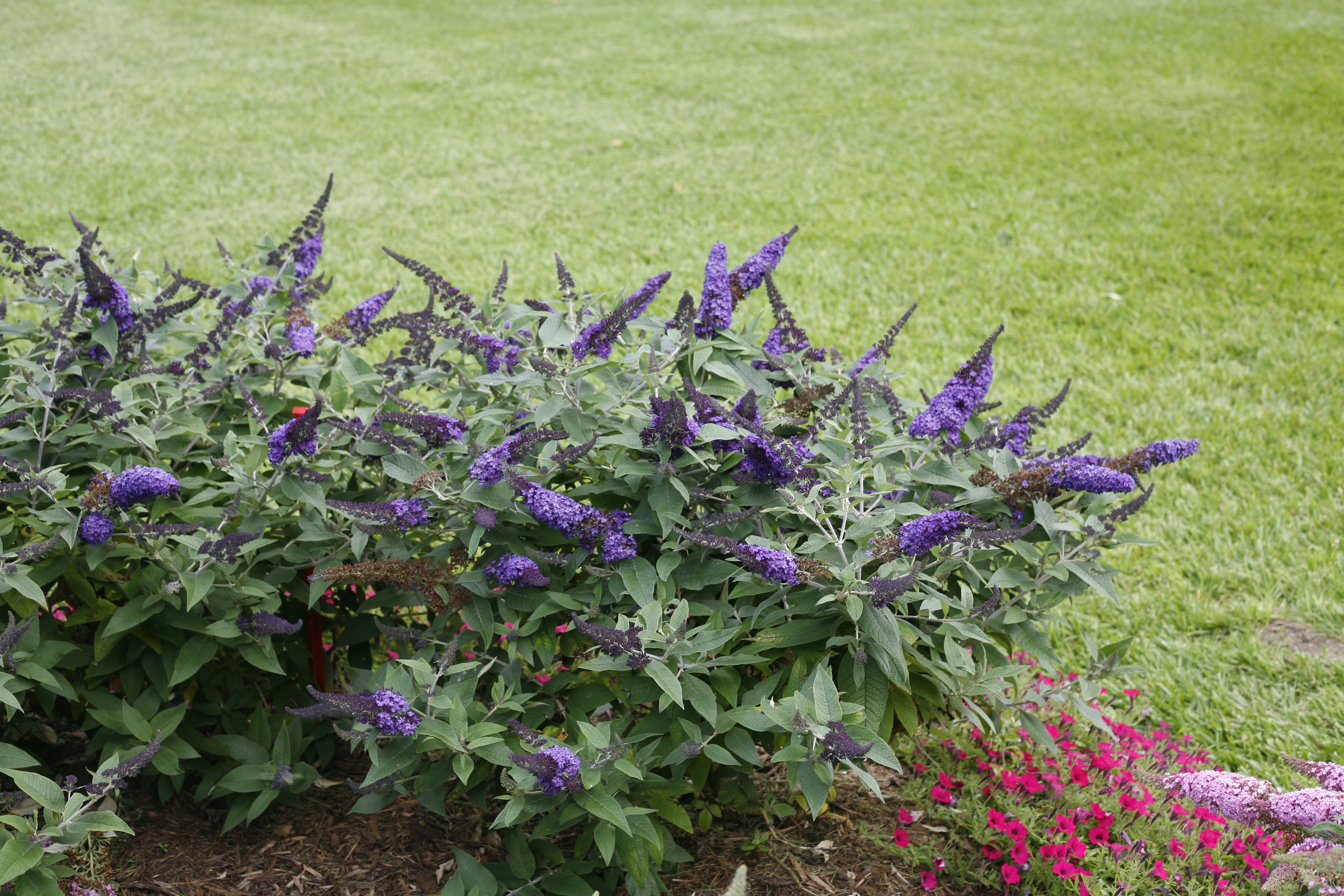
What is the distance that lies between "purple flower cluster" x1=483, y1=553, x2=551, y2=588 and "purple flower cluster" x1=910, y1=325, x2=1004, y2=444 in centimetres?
98

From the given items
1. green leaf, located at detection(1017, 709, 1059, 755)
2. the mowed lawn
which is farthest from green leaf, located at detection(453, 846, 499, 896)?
the mowed lawn

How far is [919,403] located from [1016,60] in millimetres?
11074

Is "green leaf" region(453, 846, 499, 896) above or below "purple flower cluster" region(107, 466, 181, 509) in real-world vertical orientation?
below

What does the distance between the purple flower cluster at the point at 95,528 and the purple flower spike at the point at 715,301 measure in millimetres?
1439

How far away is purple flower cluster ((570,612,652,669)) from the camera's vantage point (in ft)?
6.40

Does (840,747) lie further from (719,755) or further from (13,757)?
(13,757)

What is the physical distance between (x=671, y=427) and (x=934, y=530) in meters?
0.58

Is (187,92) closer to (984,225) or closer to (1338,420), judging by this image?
(984,225)

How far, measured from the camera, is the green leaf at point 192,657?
2377 millimetres

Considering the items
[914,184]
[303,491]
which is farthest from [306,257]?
[914,184]

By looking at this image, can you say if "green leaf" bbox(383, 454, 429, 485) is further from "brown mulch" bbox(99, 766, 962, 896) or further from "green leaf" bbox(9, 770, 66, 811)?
"brown mulch" bbox(99, 766, 962, 896)

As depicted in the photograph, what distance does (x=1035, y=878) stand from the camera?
2.68 metres

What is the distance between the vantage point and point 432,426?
229 centimetres

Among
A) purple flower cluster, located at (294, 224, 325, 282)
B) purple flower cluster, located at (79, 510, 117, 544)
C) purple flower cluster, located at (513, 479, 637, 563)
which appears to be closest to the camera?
purple flower cluster, located at (513, 479, 637, 563)
